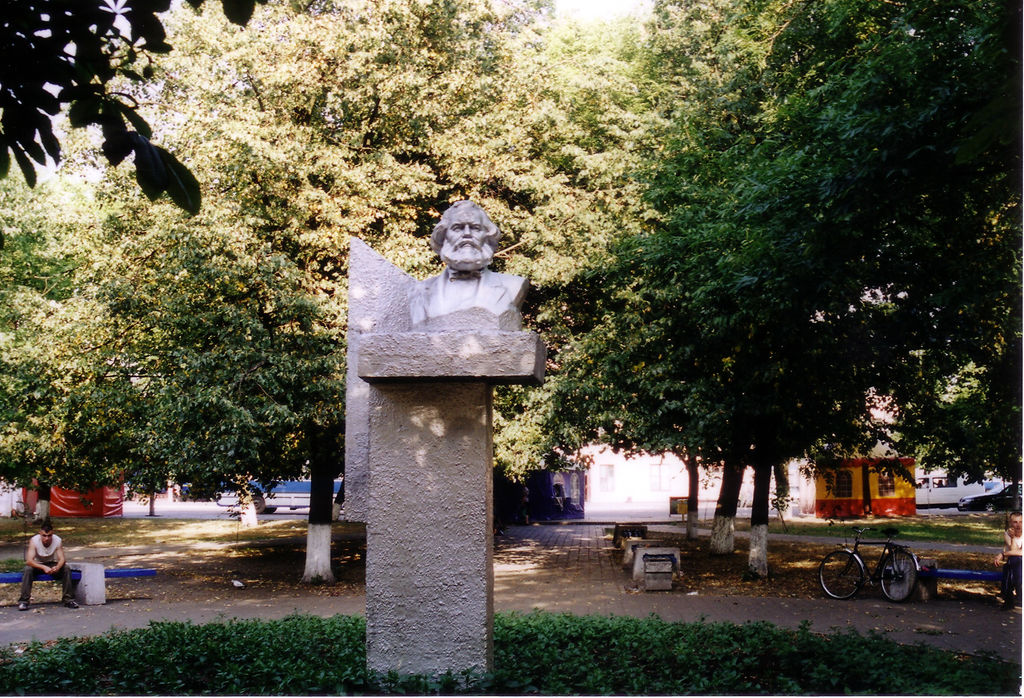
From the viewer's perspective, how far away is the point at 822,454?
1775 cm

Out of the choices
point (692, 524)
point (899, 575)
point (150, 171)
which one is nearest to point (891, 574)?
point (899, 575)

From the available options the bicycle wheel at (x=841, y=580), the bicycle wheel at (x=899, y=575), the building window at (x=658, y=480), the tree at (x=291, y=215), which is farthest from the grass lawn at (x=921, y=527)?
the building window at (x=658, y=480)

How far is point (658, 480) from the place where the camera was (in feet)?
166

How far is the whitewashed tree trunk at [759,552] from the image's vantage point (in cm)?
1619

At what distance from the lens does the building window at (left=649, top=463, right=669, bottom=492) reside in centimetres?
5041

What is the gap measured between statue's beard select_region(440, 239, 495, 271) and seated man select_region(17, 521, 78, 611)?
32.3 ft

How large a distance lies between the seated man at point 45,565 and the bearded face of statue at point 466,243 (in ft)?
32.3

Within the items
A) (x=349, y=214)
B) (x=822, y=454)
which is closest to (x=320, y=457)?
(x=349, y=214)

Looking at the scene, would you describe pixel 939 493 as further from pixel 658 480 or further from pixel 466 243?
pixel 466 243

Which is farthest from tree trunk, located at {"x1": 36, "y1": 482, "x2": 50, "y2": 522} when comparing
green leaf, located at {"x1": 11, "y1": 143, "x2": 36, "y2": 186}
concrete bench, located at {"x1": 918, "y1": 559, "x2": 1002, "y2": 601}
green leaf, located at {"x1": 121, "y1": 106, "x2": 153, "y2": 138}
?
green leaf, located at {"x1": 121, "y1": 106, "x2": 153, "y2": 138}

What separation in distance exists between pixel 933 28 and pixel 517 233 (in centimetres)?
867

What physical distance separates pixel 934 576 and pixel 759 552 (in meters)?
3.37

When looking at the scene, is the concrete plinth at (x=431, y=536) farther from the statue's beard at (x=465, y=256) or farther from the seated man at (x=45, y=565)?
the seated man at (x=45, y=565)

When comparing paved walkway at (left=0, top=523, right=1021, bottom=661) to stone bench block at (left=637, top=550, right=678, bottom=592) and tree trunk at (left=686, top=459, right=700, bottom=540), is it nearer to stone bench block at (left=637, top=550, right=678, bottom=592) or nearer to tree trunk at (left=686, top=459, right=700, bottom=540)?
stone bench block at (left=637, top=550, right=678, bottom=592)
